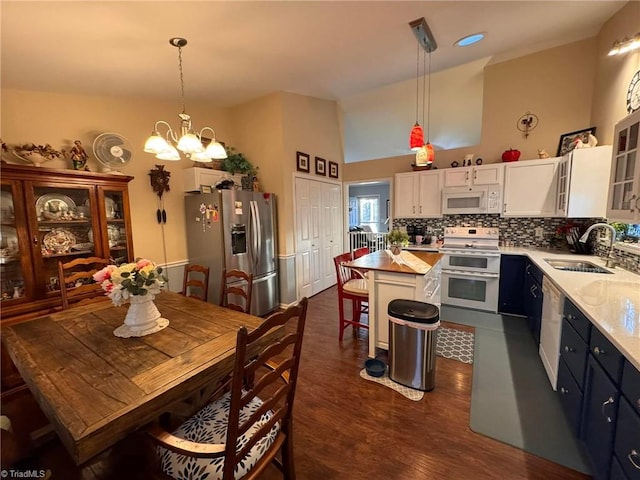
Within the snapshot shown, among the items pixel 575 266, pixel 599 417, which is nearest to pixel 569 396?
pixel 599 417

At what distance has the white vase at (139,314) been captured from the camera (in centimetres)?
147

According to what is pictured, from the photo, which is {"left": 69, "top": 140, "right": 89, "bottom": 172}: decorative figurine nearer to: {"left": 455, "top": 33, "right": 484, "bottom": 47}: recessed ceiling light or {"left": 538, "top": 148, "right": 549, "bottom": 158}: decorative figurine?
{"left": 455, "top": 33, "right": 484, "bottom": 47}: recessed ceiling light

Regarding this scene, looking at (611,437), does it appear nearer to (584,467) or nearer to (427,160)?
(584,467)

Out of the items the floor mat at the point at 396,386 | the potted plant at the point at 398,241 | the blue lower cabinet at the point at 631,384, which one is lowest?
the floor mat at the point at 396,386

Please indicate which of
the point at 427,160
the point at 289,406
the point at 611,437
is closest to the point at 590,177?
the point at 427,160

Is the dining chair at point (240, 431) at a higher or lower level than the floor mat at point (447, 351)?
higher

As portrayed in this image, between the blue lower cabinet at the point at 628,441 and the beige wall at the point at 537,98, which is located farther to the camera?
the beige wall at the point at 537,98

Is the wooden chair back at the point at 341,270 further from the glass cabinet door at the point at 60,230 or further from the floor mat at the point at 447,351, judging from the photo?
the glass cabinet door at the point at 60,230

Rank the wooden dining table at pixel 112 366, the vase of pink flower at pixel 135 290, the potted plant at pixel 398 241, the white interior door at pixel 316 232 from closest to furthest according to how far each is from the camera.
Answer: the wooden dining table at pixel 112 366
the vase of pink flower at pixel 135 290
the potted plant at pixel 398 241
the white interior door at pixel 316 232

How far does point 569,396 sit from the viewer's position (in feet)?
5.64

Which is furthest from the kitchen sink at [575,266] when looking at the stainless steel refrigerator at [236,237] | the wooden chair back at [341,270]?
the stainless steel refrigerator at [236,237]

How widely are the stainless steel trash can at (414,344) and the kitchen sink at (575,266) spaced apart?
1.58 meters

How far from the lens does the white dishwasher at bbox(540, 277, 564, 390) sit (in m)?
1.97

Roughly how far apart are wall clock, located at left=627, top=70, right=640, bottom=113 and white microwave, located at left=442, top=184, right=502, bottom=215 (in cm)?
139
